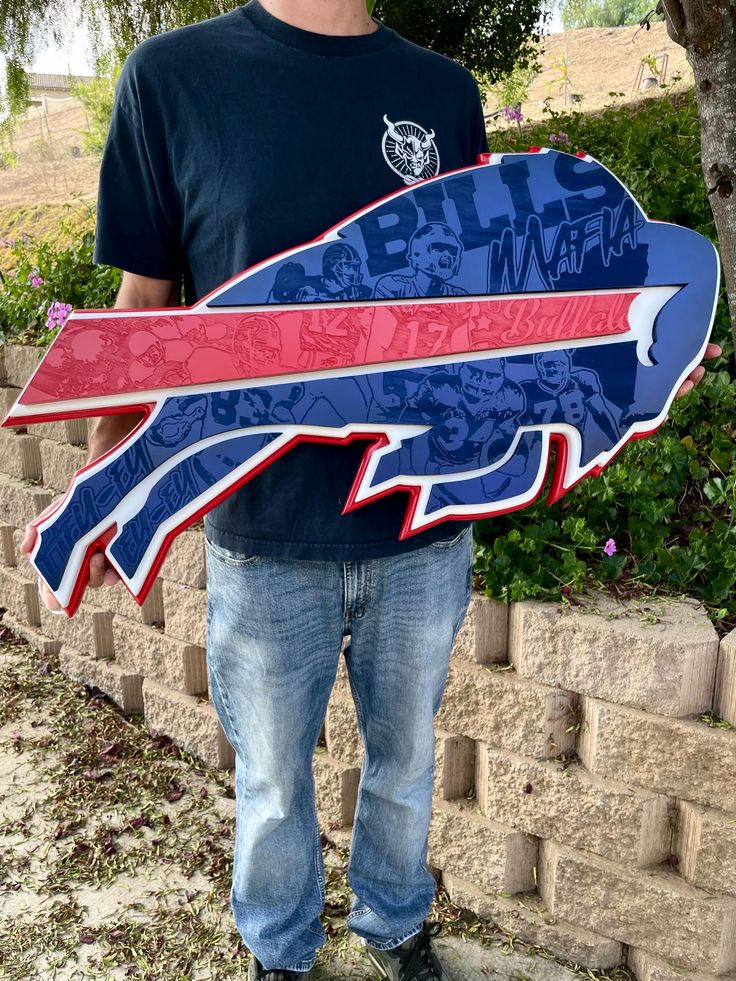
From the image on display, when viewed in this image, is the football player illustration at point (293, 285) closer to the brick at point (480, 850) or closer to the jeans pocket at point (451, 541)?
the jeans pocket at point (451, 541)

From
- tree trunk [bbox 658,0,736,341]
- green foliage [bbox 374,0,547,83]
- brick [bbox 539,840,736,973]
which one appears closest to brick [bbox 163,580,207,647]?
brick [bbox 539,840,736,973]

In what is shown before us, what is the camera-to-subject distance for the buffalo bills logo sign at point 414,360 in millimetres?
1421

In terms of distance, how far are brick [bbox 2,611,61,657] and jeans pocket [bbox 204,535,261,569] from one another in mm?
2108

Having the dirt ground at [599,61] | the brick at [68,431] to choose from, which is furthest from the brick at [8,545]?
the dirt ground at [599,61]

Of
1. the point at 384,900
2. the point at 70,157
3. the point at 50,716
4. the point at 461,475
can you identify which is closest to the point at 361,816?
the point at 384,900

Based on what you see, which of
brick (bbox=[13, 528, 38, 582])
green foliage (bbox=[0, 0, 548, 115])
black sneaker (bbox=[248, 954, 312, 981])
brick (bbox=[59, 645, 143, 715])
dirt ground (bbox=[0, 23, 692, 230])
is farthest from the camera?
dirt ground (bbox=[0, 23, 692, 230])

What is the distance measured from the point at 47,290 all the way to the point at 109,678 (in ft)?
5.76

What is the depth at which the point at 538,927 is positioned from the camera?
213 cm

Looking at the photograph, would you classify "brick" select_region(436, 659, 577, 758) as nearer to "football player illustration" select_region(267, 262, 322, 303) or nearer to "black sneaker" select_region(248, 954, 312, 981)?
"black sneaker" select_region(248, 954, 312, 981)

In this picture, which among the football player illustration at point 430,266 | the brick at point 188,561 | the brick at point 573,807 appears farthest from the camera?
the brick at point 188,561

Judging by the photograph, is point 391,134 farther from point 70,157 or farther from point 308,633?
point 70,157

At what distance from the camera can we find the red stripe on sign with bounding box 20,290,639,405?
4.52 ft

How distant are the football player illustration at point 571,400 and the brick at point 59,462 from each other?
2.04 meters

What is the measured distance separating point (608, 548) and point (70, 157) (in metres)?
16.9
